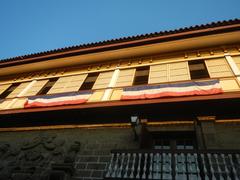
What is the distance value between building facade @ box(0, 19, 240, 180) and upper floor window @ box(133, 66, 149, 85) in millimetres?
48

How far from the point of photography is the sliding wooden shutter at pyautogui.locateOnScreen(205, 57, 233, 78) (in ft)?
28.2

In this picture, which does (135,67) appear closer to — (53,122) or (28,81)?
(53,122)

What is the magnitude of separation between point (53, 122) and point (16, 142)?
1501 mm

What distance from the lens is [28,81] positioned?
12.9m

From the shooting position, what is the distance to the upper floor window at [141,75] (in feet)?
32.7

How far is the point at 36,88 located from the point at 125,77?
16.0 ft

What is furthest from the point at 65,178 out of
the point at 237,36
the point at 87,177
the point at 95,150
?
the point at 237,36

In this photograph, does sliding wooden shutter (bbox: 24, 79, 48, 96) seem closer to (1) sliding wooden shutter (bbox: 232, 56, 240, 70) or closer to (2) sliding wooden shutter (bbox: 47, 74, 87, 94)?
(2) sliding wooden shutter (bbox: 47, 74, 87, 94)

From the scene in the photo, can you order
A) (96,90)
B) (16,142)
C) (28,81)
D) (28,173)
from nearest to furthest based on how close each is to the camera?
(28,173), (16,142), (96,90), (28,81)

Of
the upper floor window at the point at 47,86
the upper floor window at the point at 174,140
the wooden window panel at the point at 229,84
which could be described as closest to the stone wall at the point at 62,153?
the upper floor window at the point at 174,140

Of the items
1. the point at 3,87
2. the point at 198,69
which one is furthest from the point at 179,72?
the point at 3,87

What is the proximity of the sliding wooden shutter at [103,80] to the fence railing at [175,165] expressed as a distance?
4424 millimetres

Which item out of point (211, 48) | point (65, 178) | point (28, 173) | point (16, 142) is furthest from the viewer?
point (211, 48)

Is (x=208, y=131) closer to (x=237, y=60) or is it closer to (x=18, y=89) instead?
(x=237, y=60)
